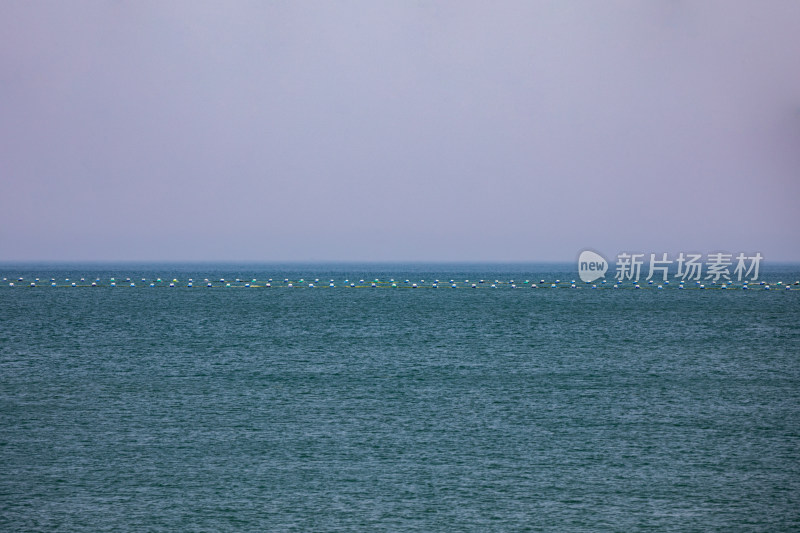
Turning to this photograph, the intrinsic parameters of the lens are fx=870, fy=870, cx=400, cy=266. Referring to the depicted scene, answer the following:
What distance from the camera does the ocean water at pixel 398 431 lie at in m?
19.3

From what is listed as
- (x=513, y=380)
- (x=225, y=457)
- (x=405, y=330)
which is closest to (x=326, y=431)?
(x=225, y=457)

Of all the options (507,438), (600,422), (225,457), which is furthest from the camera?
(600,422)

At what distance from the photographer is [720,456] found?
24734mm

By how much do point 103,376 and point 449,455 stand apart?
22.6 m

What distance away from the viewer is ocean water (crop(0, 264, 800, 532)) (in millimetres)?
19281

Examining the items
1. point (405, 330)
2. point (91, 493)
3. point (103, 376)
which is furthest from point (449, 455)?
point (405, 330)

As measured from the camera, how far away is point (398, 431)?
28047 millimetres

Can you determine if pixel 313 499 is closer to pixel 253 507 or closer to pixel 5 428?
pixel 253 507

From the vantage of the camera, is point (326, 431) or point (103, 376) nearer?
point (326, 431)

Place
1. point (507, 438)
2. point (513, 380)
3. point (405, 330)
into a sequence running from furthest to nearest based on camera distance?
1. point (405, 330)
2. point (513, 380)
3. point (507, 438)

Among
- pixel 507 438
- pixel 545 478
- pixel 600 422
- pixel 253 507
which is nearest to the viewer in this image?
pixel 253 507

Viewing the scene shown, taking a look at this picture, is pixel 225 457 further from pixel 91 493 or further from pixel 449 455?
pixel 449 455

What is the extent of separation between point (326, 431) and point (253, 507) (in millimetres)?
8518

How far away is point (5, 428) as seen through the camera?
2786cm
